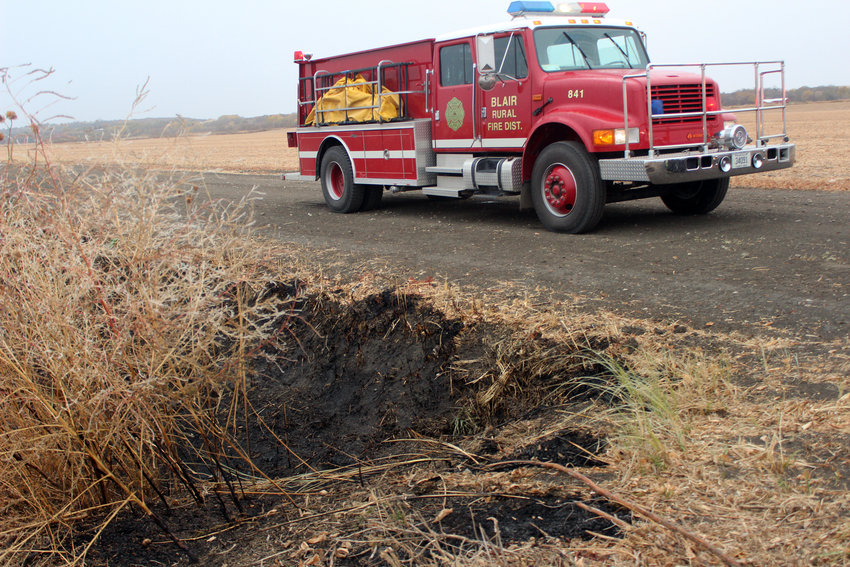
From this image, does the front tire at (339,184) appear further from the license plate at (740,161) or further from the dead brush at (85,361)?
the dead brush at (85,361)

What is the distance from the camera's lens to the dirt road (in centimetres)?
514

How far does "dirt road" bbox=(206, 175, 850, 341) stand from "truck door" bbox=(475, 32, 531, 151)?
108 centimetres

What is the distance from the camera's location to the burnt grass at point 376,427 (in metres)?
3.02

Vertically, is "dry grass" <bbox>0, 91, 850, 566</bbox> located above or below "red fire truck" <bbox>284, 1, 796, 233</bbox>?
below

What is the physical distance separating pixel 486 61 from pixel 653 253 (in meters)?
3.33

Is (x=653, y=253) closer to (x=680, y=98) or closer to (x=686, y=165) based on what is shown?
(x=686, y=165)

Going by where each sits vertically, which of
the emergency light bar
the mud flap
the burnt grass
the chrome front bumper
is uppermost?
the emergency light bar

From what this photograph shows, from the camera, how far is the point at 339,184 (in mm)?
12062

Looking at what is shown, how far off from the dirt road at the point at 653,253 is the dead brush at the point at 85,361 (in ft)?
9.98

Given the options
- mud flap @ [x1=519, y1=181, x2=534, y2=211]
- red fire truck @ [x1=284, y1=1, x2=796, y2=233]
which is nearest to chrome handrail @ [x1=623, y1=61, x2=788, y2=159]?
red fire truck @ [x1=284, y1=1, x2=796, y2=233]

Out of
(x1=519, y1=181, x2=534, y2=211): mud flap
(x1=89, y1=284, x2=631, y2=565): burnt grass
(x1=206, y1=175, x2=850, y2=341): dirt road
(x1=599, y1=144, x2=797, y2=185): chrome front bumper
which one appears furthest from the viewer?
(x1=519, y1=181, x2=534, y2=211): mud flap

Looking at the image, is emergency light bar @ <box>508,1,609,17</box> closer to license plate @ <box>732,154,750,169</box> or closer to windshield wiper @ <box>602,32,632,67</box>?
windshield wiper @ <box>602,32,632,67</box>

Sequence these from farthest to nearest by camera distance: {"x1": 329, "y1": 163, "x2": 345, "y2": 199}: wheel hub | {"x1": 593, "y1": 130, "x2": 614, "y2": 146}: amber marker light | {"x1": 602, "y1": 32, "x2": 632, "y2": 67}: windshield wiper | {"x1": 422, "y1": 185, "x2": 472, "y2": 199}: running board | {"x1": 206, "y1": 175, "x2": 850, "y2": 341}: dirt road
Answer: {"x1": 329, "y1": 163, "x2": 345, "y2": 199}: wheel hub → {"x1": 422, "y1": 185, "x2": 472, "y2": 199}: running board → {"x1": 602, "y1": 32, "x2": 632, "y2": 67}: windshield wiper → {"x1": 593, "y1": 130, "x2": 614, "y2": 146}: amber marker light → {"x1": 206, "y1": 175, "x2": 850, "y2": 341}: dirt road

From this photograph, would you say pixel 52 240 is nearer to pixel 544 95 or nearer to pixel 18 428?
pixel 18 428
